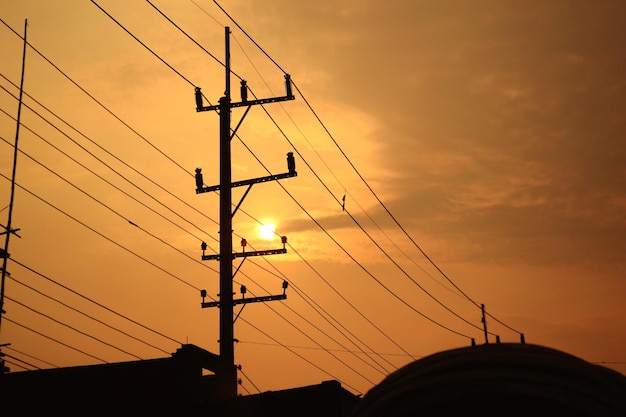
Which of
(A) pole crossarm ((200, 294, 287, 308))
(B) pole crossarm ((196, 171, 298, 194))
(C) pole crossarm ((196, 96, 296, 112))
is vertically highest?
(C) pole crossarm ((196, 96, 296, 112))

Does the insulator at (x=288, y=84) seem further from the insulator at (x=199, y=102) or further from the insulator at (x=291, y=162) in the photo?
the insulator at (x=199, y=102)

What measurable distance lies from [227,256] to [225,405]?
551 inches

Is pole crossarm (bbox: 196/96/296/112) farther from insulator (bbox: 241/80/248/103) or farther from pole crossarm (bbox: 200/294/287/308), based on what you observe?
pole crossarm (bbox: 200/294/287/308)

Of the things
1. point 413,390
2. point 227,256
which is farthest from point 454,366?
point 227,256

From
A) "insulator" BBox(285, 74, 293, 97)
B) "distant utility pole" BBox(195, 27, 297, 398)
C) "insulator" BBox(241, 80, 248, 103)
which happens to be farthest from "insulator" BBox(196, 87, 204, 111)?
"insulator" BBox(285, 74, 293, 97)

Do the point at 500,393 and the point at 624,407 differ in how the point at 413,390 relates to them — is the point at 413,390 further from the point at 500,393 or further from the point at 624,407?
the point at 624,407

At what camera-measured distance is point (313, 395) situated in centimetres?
1153

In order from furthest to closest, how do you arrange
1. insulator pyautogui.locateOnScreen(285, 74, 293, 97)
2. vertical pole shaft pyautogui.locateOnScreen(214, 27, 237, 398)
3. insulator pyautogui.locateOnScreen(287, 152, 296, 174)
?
insulator pyautogui.locateOnScreen(285, 74, 293, 97) → insulator pyautogui.locateOnScreen(287, 152, 296, 174) → vertical pole shaft pyautogui.locateOnScreen(214, 27, 237, 398)

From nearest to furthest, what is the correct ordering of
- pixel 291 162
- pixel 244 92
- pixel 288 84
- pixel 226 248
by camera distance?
1. pixel 226 248
2. pixel 291 162
3. pixel 288 84
4. pixel 244 92

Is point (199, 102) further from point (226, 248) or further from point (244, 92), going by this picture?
point (226, 248)

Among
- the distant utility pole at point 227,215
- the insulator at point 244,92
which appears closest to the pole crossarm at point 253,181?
the distant utility pole at point 227,215

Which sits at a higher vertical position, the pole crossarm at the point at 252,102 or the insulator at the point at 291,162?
the pole crossarm at the point at 252,102

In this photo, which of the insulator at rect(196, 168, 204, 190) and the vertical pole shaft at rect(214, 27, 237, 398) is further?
the insulator at rect(196, 168, 204, 190)

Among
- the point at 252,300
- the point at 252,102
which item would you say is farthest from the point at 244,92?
the point at 252,300
